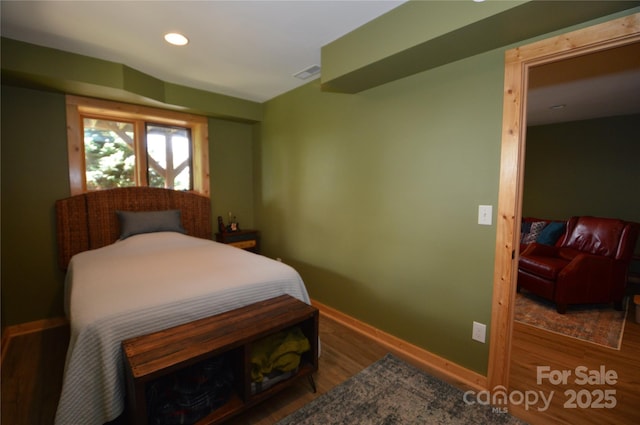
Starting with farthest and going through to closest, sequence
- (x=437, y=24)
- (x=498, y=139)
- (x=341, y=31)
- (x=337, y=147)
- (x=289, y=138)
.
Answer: (x=289, y=138) < (x=337, y=147) < (x=341, y=31) < (x=498, y=139) < (x=437, y=24)

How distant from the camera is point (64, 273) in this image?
110 inches

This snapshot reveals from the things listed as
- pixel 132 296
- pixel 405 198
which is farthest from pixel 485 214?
pixel 132 296

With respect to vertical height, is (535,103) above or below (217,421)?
above

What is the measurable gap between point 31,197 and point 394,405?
11.4ft

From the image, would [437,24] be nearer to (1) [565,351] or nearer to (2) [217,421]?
(2) [217,421]

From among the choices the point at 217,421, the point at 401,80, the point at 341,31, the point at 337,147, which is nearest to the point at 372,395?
the point at 217,421

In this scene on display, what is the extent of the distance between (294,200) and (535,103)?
125 inches

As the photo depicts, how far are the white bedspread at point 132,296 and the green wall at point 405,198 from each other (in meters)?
0.82

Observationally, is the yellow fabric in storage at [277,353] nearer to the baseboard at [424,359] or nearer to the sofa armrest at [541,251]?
the baseboard at [424,359]

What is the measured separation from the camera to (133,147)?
322 centimetres

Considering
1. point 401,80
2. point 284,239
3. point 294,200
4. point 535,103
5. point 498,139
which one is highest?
point 535,103

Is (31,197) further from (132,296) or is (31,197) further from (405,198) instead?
(405,198)

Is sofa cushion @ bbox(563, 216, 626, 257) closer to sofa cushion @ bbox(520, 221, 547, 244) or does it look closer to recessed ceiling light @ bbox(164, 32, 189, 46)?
sofa cushion @ bbox(520, 221, 547, 244)

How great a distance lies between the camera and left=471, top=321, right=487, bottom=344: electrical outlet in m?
1.85
